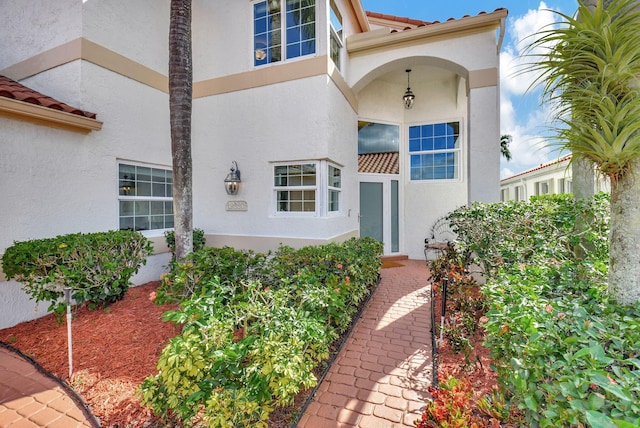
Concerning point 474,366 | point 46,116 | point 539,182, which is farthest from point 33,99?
point 539,182

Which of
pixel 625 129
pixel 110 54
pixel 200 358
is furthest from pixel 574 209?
pixel 110 54

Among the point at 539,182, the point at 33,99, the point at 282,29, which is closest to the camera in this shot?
the point at 33,99

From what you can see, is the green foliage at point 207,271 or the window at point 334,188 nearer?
the green foliage at point 207,271

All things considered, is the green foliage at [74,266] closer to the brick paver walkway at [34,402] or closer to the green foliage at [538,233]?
the brick paver walkway at [34,402]

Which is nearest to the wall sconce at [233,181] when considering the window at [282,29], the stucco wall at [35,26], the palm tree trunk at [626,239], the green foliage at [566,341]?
the window at [282,29]

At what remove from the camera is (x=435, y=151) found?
10.4 metres

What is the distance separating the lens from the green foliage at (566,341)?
4.36 ft

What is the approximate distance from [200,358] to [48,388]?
2727 millimetres

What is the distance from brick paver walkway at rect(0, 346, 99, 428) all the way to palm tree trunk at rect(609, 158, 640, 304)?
5.12 m

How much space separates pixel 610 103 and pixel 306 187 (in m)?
5.76

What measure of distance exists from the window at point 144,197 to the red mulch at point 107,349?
2.41 meters

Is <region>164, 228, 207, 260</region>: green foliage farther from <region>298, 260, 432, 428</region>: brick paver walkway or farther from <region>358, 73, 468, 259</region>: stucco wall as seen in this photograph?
<region>358, 73, 468, 259</region>: stucco wall

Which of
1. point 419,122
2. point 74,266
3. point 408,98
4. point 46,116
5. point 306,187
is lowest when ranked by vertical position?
point 74,266

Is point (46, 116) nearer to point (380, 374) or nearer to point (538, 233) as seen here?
point (380, 374)
